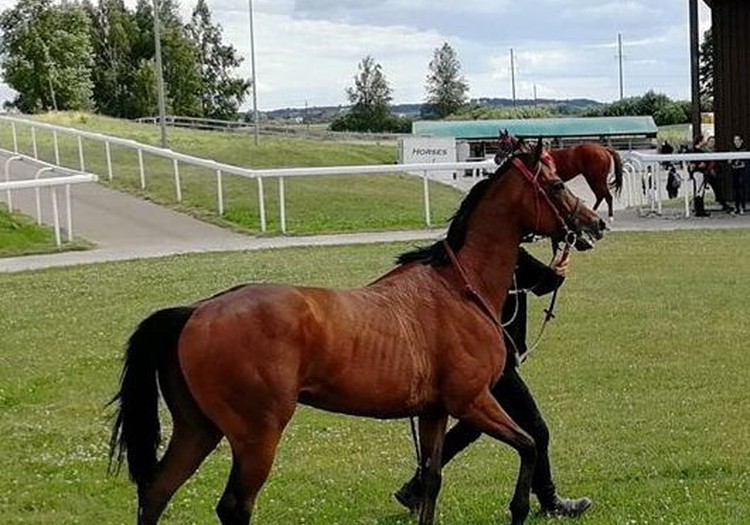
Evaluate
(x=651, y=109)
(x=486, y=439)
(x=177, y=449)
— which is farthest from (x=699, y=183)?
(x=651, y=109)

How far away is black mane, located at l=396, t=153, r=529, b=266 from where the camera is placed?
6.27 meters

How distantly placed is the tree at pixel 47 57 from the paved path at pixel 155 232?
37.3 metres

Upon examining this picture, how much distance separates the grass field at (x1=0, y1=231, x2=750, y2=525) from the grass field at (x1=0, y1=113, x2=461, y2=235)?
8.60 metres

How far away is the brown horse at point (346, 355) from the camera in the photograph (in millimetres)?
5211

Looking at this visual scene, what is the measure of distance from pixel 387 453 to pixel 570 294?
7.40m

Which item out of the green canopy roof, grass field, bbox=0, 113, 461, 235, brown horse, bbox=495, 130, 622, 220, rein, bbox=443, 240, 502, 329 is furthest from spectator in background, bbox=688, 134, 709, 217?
the green canopy roof

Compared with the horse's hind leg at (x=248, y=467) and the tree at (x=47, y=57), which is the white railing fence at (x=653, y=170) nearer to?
the horse's hind leg at (x=248, y=467)

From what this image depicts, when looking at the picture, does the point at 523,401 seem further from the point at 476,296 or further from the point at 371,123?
the point at 371,123

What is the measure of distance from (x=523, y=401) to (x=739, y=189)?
19.8 metres

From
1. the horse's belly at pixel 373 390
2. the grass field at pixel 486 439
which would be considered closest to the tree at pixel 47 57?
the grass field at pixel 486 439

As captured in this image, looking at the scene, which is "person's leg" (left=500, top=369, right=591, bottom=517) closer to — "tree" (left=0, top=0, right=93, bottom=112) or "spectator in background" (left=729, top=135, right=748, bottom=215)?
"spectator in background" (left=729, top=135, right=748, bottom=215)

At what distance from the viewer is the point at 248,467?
5.22m

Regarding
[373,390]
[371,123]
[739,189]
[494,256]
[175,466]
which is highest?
[371,123]

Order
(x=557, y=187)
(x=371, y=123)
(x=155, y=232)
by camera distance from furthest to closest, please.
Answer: (x=371, y=123) < (x=155, y=232) < (x=557, y=187)
